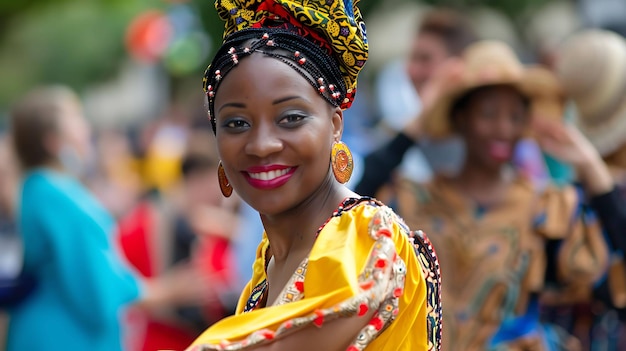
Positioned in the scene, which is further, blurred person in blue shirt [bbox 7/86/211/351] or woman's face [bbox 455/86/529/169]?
blurred person in blue shirt [bbox 7/86/211/351]

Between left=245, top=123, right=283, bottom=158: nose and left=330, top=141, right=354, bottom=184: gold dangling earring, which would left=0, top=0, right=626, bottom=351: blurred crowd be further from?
left=245, top=123, right=283, bottom=158: nose

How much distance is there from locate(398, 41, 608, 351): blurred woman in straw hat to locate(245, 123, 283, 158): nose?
8.83ft

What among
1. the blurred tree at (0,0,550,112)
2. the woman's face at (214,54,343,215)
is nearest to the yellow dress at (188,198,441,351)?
the woman's face at (214,54,343,215)

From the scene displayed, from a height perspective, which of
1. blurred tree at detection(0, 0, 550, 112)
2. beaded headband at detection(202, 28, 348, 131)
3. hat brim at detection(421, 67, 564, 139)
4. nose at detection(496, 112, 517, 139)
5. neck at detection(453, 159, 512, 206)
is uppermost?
blurred tree at detection(0, 0, 550, 112)

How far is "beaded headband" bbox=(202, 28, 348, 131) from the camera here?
3.19m

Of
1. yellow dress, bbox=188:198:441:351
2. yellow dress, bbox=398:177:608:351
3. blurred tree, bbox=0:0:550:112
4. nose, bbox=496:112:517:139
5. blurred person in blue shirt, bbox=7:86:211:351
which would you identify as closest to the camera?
yellow dress, bbox=188:198:441:351

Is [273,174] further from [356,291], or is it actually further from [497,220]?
[497,220]

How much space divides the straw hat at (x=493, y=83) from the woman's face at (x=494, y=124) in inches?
2.3

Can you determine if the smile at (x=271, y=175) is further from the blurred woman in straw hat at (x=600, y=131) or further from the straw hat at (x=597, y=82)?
the straw hat at (x=597, y=82)

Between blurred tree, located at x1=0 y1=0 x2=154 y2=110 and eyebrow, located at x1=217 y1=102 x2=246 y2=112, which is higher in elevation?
blurred tree, located at x1=0 y1=0 x2=154 y2=110

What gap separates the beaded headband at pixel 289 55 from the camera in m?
3.19

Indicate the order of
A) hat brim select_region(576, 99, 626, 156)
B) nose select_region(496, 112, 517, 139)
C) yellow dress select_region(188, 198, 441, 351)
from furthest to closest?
hat brim select_region(576, 99, 626, 156) < nose select_region(496, 112, 517, 139) < yellow dress select_region(188, 198, 441, 351)

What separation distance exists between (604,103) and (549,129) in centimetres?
30

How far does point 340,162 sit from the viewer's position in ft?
10.8
